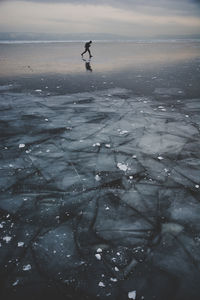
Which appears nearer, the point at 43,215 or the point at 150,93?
the point at 43,215

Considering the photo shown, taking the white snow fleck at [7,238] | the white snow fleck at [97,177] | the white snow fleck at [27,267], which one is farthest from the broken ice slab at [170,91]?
the white snow fleck at [27,267]

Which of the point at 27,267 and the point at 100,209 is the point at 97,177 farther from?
the point at 27,267

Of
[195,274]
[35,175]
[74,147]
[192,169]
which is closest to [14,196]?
[35,175]

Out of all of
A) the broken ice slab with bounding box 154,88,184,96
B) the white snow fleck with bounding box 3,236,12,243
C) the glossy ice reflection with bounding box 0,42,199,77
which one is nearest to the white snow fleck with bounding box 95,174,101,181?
the white snow fleck with bounding box 3,236,12,243

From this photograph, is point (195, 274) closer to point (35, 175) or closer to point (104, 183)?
point (104, 183)

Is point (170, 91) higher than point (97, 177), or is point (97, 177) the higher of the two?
point (170, 91)

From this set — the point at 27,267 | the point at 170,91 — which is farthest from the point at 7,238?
the point at 170,91

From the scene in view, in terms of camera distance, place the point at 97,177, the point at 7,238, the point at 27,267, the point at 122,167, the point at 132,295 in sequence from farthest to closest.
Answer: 1. the point at 122,167
2. the point at 97,177
3. the point at 7,238
4. the point at 27,267
5. the point at 132,295

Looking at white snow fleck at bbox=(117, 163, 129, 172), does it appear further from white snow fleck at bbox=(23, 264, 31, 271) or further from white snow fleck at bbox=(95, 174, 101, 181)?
white snow fleck at bbox=(23, 264, 31, 271)
